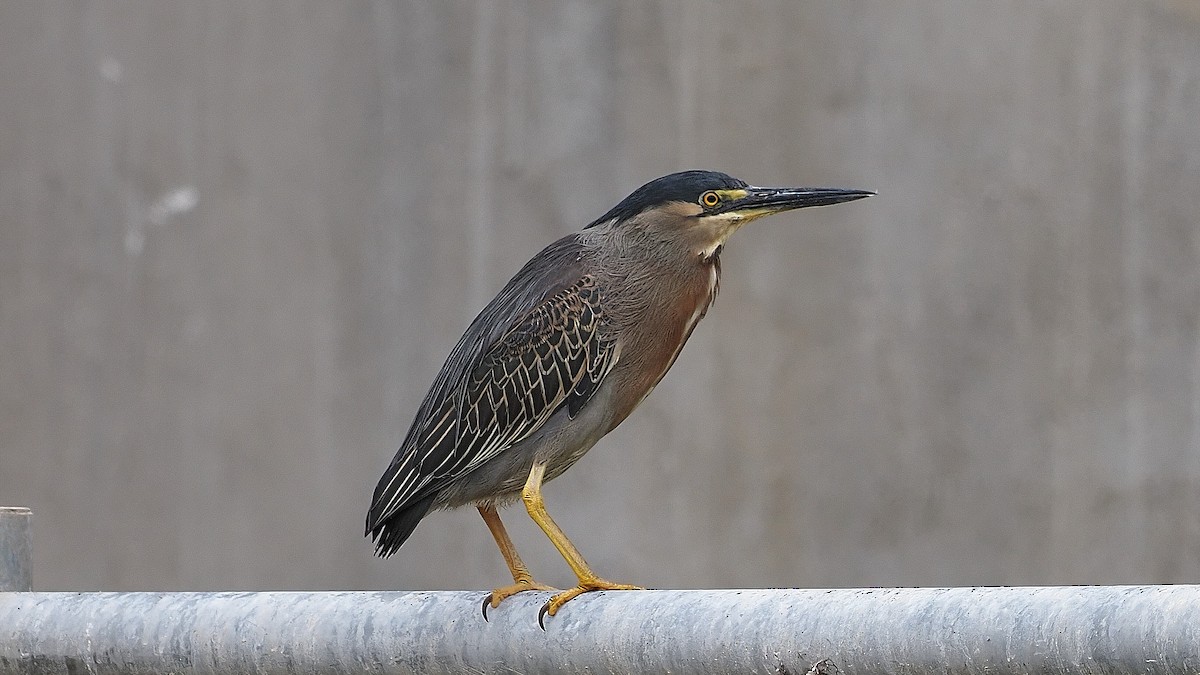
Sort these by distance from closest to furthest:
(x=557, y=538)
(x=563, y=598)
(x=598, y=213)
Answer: (x=563, y=598)
(x=557, y=538)
(x=598, y=213)

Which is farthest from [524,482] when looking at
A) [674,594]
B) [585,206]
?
[585,206]

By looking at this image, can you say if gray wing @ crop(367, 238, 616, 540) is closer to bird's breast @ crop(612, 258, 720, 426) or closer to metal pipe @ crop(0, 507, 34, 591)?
bird's breast @ crop(612, 258, 720, 426)

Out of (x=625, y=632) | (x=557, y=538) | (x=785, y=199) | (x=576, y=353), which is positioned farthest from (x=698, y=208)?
(x=625, y=632)

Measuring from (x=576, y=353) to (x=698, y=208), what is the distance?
338mm

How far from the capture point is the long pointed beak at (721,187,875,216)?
2689 mm

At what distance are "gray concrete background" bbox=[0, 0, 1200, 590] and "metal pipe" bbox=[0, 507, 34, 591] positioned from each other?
10.8 feet

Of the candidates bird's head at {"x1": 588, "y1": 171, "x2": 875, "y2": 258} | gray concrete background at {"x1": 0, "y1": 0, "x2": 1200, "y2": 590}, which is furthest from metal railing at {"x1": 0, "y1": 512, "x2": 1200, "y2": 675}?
gray concrete background at {"x1": 0, "y1": 0, "x2": 1200, "y2": 590}

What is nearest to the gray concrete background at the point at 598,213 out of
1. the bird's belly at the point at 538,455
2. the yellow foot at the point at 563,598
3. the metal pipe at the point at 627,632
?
the bird's belly at the point at 538,455

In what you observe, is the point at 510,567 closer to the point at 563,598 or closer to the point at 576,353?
the point at 576,353

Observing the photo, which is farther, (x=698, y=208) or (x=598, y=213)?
(x=598, y=213)

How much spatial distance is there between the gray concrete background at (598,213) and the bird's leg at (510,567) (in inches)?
101

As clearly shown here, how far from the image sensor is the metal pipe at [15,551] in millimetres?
2273

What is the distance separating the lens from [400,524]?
2852mm

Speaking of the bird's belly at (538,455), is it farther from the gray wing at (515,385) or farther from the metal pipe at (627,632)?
the metal pipe at (627,632)
